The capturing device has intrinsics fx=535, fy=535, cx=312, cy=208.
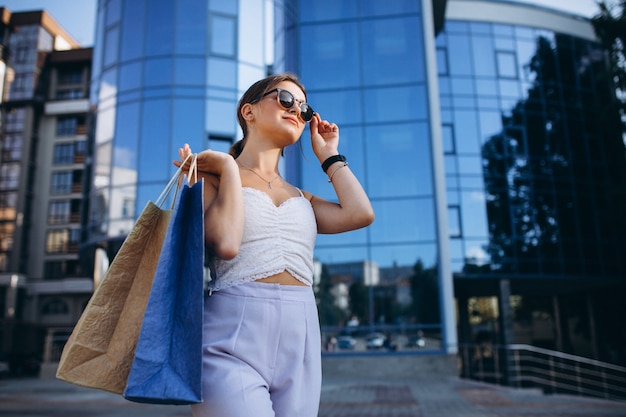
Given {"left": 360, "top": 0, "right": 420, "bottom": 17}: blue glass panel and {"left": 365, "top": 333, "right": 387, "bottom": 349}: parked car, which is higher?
{"left": 360, "top": 0, "right": 420, "bottom": 17}: blue glass panel

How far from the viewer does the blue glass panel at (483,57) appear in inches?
879

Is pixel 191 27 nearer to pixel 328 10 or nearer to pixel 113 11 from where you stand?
pixel 113 11

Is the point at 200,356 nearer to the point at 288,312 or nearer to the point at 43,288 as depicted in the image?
the point at 288,312

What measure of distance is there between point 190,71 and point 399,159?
26.2ft

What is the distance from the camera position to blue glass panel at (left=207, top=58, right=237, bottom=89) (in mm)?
18875

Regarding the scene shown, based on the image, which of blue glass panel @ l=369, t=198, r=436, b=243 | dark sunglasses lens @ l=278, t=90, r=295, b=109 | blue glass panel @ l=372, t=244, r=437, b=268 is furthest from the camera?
blue glass panel @ l=369, t=198, r=436, b=243

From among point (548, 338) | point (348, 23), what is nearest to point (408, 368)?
point (348, 23)

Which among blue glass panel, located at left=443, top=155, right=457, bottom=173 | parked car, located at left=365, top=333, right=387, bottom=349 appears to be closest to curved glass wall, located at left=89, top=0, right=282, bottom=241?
blue glass panel, located at left=443, top=155, right=457, bottom=173

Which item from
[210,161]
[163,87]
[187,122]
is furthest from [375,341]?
[210,161]

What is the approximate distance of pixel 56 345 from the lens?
22812 millimetres

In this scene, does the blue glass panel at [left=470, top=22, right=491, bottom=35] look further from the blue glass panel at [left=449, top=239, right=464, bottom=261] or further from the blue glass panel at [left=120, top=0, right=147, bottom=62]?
the blue glass panel at [left=120, top=0, right=147, bottom=62]

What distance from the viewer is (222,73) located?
19000 millimetres

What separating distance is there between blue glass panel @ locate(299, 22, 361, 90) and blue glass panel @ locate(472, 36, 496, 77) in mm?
6450

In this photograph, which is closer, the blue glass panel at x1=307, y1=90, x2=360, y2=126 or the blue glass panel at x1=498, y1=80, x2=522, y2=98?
the blue glass panel at x1=307, y1=90, x2=360, y2=126
